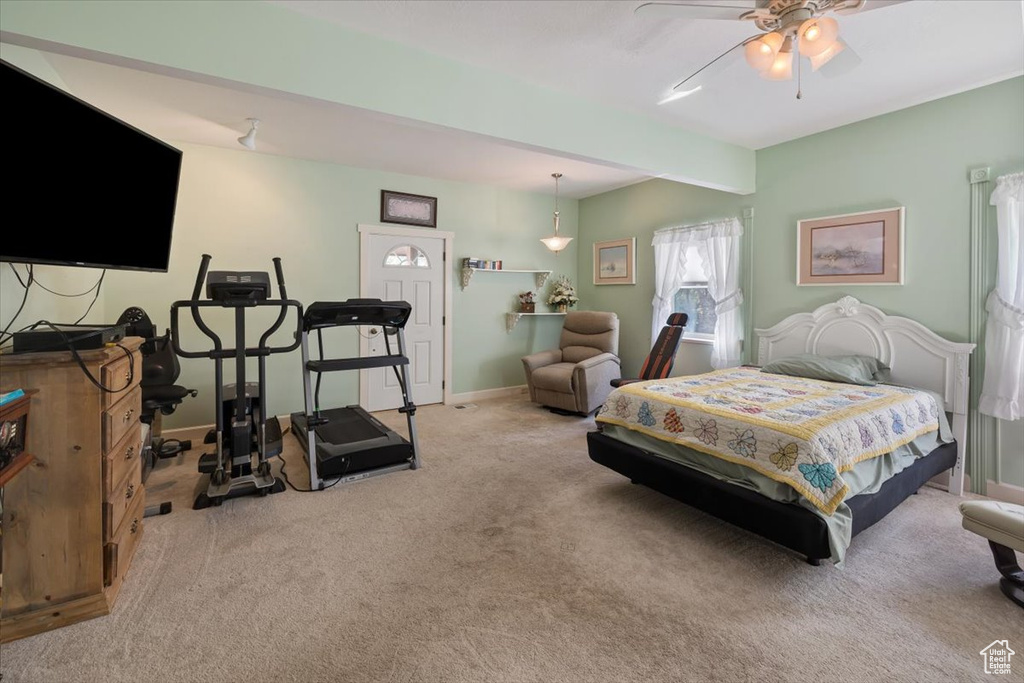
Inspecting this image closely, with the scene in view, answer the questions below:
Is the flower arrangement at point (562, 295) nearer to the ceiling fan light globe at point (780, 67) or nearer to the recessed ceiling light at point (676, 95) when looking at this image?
the recessed ceiling light at point (676, 95)

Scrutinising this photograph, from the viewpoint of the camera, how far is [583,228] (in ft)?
20.4

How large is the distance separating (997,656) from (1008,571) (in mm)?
552

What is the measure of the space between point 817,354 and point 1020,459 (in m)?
1.27

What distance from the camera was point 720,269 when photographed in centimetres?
440

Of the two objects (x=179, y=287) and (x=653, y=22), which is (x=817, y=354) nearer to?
(x=653, y=22)

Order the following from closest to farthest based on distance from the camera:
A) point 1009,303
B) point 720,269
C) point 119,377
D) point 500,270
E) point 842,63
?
point 119,377 < point 842,63 < point 1009,303 < point 720,269 < point 500,270

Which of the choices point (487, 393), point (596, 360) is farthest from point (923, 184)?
point (487, 393)

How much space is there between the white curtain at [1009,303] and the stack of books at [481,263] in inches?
168

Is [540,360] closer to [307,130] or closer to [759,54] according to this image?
[307,130]

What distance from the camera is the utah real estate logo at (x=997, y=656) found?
151 cm

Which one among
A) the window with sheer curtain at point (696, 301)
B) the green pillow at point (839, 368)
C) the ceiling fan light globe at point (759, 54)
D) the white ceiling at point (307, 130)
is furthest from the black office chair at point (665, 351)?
the ceiling fan light globe at point (759, 54)

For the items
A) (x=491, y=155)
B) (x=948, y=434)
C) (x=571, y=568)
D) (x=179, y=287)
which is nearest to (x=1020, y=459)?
(x=948, y=434)

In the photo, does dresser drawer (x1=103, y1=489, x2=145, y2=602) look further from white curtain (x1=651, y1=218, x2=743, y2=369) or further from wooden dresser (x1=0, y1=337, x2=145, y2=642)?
white curtain (x1=651, y1=218, x2=743, y2=369)

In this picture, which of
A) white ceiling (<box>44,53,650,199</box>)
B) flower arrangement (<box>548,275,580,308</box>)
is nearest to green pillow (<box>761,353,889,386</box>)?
white ceiling (<box>44,53,650,199</box>)
